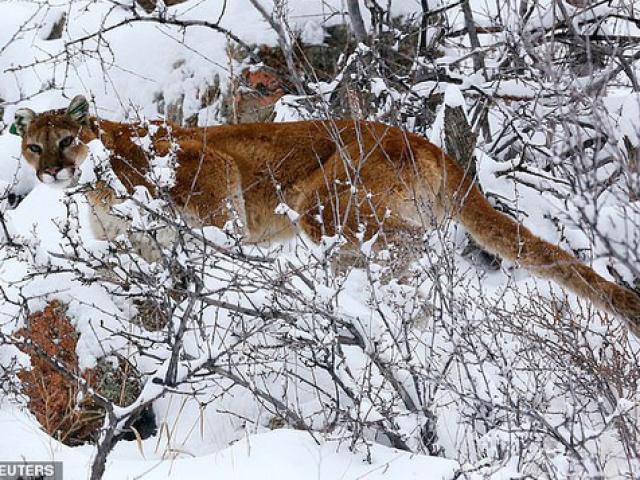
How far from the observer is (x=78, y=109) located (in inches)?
270

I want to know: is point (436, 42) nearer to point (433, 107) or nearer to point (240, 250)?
point (433, 107)

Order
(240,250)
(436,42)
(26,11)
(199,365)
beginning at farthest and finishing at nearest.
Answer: (26,11)
(436,42)
(240,250)
(199,365)

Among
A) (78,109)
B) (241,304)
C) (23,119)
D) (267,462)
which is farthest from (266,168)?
(267,462)

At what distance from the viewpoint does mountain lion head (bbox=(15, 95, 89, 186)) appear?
663 cm

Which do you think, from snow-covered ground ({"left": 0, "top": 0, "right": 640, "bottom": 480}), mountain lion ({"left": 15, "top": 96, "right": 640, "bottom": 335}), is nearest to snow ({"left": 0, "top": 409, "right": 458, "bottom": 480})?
snow-covered ground ({"left": 0, "top": 0, "right": 640, "bottom": 480})

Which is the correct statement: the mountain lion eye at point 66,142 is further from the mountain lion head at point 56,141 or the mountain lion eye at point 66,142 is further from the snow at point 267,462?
the snow at point 267,462

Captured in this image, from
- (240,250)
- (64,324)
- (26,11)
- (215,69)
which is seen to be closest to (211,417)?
(64,324)

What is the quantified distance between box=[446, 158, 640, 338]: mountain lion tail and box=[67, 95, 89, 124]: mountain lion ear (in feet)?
8.68

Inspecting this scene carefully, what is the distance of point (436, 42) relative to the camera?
25.6 feet

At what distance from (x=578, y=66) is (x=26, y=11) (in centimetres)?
971

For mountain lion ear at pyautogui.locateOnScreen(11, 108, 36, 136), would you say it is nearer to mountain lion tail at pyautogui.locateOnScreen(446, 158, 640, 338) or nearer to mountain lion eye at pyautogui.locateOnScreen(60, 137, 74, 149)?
mountain lion eye at pyautogui.locateOnScreen(60, 137, 74, 149)

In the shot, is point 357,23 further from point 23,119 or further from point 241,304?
Answer: point 241,304

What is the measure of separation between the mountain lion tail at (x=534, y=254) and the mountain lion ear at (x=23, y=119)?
10.0ft

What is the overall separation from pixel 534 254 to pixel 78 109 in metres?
3.48
